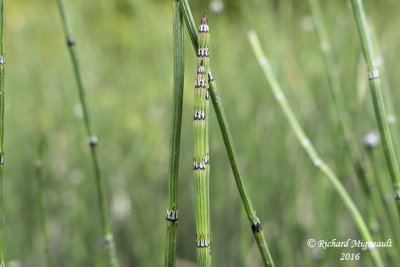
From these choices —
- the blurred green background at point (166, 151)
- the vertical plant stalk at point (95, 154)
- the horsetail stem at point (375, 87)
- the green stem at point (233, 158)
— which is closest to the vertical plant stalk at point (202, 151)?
the green stem at point (233, 158)

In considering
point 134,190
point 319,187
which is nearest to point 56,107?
point 134,190

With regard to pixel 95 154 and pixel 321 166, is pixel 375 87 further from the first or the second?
pixel 95 154

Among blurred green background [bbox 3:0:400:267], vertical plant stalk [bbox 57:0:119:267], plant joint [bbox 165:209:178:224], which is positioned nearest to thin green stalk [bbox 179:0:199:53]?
plant joint [bbox 165:209:178:224]

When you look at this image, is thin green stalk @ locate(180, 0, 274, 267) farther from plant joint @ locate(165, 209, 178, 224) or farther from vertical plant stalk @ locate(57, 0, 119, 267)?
vertical plant stalk @ locate(57, 0, 119, 267)

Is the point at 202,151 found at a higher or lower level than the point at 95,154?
lower

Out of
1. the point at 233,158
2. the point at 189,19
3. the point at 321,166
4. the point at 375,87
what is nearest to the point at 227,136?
the point at 233,158

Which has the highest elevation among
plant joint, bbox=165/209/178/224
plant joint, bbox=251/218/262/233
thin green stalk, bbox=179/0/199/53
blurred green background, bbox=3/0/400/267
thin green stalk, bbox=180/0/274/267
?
blurred green background, bbox=3/0/400/267
